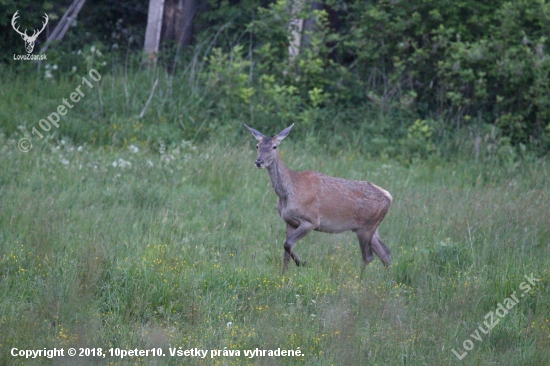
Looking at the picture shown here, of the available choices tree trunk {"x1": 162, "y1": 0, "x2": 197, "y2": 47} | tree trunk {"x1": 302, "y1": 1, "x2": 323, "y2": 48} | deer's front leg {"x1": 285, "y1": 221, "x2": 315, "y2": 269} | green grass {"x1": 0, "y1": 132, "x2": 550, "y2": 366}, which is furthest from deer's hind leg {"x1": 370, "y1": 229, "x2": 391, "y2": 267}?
tree trunk {"x1": 162, "y1": 0, "x2": 197, "y2": 47}

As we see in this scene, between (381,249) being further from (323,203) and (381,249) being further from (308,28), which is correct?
(308,28)

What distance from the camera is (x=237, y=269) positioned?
7902 millimetres

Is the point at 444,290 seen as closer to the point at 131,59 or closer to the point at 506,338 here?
the point at 506,338

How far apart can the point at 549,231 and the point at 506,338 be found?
10.0 ft

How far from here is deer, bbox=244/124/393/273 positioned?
869 centimetres

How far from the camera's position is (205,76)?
14.6m

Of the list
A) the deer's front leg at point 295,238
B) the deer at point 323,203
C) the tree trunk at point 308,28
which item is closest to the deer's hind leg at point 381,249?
the deer at point 323,203

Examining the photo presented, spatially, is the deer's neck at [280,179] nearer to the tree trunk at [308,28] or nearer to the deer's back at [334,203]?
the deer's back at [334,203]

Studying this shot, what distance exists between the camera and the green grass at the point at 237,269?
6.55m

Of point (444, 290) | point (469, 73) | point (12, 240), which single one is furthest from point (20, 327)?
point (469, 73)

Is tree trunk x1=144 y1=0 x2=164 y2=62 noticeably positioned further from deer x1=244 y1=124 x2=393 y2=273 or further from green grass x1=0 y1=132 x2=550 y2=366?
deer x1=244 y1=124 x2=393 y2=273

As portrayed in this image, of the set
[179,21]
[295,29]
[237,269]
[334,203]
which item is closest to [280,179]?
[334,203]

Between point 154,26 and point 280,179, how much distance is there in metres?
8.80

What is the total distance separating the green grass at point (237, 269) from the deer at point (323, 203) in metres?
0.30
